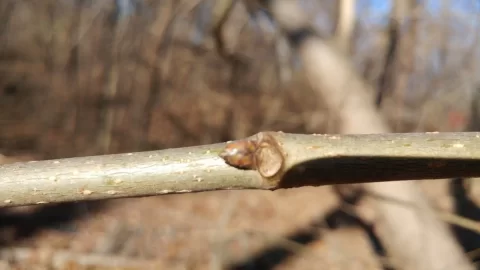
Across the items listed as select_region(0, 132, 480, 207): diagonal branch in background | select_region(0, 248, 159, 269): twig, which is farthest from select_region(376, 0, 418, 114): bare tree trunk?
select_region(0, 132, 480, 207): diagonal branch in background

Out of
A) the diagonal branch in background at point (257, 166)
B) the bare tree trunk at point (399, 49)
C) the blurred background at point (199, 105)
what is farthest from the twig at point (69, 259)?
the diagonal branch in background at point (257, 166)

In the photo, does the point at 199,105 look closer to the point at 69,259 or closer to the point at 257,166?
the point at 69,259

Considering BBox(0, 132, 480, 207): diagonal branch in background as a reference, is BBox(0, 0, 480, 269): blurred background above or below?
below

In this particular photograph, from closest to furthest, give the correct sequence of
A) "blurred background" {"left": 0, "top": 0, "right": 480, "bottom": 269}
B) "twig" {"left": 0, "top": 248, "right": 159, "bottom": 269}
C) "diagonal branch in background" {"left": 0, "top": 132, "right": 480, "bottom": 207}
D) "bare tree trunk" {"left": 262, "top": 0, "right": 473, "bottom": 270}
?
"diagonal branch in background" {"left": 0, "top": 132, "right": 480, "bottom": 207} → "bare tree trunk" {"left": 262, "top": 0, "right": 473, "bottom": 270} → "twig" {"left": 0, "top": 248, "right": 159, "bottom": 269} → "blurred background" {"left": 0, "top": 0, "right": 480, "bottom": 269}

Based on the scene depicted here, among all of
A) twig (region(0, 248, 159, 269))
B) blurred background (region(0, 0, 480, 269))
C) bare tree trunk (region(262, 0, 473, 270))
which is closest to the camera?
bare tree trunk (region(262, 0, 473, 270))

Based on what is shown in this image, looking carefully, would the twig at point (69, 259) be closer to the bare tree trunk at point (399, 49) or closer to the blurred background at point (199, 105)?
the blurred background at point (199, 105)

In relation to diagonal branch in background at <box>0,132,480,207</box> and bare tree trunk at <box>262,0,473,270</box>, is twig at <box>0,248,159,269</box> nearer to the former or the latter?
bare tree trunk at <box>262,0,473,270</box>

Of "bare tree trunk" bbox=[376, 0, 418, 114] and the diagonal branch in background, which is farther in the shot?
"bare tree trunk" bbox=[376, 0, 418, 114]
